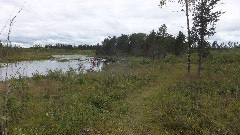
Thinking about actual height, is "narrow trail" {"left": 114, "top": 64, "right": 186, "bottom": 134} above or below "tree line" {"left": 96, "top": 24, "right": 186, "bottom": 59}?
below

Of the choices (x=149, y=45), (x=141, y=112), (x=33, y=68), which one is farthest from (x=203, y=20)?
(x=149, y=45)

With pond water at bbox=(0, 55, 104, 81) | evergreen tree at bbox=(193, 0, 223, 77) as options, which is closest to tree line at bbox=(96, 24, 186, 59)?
pond water at bbox=(0, 55, 104, 81)

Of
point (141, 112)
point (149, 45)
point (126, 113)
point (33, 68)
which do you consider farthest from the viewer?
point (149, 45)

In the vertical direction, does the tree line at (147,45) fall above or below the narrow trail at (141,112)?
above

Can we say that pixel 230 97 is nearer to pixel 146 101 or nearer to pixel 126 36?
pixel 146 101

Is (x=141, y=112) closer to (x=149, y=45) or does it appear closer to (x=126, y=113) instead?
(x=126, y=113)

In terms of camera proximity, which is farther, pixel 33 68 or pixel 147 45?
pixel 147 45

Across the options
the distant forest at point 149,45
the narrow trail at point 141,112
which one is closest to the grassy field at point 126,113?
the narrow trail at point 141,112

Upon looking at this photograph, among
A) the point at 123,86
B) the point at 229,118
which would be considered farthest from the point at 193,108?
the point at 123,86

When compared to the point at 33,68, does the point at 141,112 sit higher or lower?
higher

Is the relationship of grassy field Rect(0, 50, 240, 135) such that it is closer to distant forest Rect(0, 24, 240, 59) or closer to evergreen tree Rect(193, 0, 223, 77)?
evergreen tree Rect(193, 0, 223, 77)

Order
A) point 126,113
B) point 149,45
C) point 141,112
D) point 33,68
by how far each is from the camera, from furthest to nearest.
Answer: point 149,45 < point 33,68 < point 141,112 < point 126,113

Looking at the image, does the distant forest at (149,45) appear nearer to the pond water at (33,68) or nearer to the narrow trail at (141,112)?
the pond water at (33,68)

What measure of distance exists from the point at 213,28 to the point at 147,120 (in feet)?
62.3
